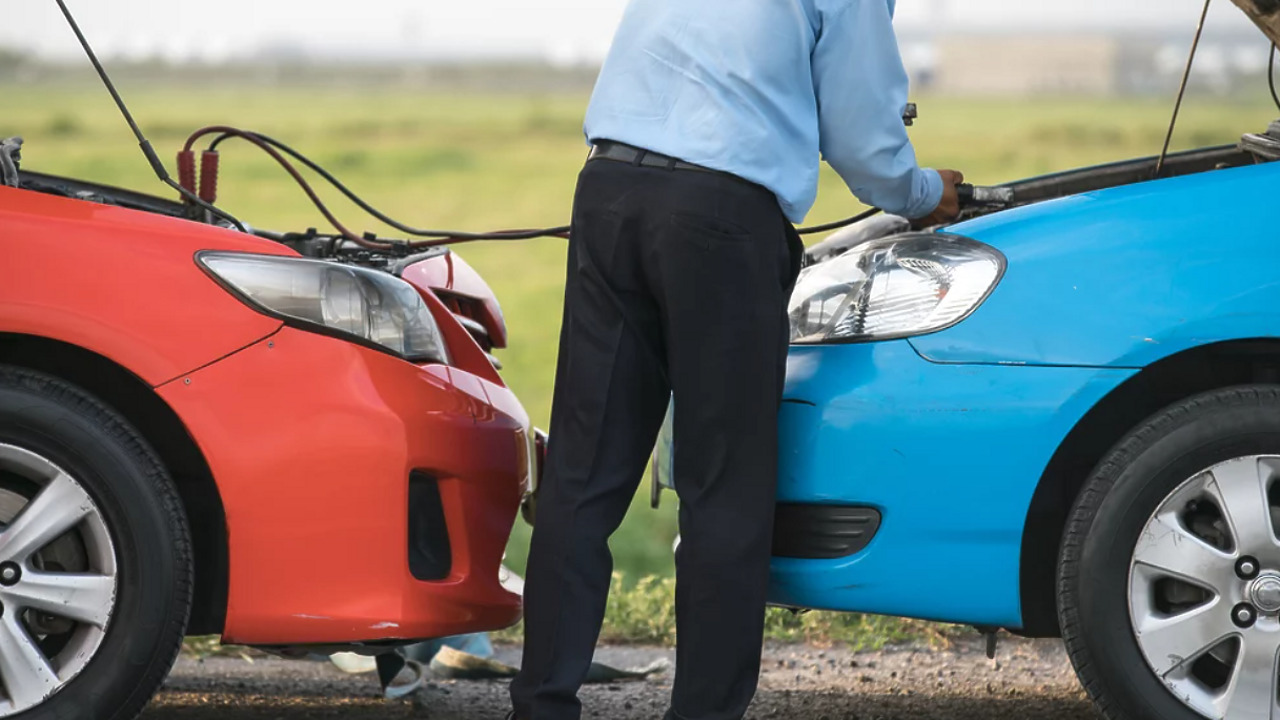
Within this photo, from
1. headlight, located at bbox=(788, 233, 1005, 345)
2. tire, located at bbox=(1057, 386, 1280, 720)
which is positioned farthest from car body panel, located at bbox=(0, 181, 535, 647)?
tire, located at bbox=(1057, 386, 1280, 720)

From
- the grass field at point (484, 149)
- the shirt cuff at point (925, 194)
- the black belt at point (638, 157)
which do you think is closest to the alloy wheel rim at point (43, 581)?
the black belt at point (638, 157)

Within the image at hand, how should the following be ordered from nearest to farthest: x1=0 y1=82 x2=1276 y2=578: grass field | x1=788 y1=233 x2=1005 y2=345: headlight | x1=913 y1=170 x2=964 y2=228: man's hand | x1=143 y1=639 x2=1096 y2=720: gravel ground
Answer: x1=788 y1=233 x2=1005 y2=345: headlight, x1=913 y1=170 x2=964 y2=228: man's hand, x1=143 y1=639 x2=1096 y2=720: gravel ground, x1=0 y1=82 x2=1276 y2=578: grass field

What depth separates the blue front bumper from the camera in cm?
238

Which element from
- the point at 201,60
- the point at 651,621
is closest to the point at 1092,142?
the point at 651,621

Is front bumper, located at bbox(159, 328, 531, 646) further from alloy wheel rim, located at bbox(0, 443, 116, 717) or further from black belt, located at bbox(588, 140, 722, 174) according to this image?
black belt, located at bbox(588, 140, 722, 174)

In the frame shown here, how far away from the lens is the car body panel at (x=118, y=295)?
2.38 m

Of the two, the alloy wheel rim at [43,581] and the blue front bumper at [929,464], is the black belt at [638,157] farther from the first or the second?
the alloy wheel rim at [43,581]

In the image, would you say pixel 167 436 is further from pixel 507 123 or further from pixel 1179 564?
pixel 507 123

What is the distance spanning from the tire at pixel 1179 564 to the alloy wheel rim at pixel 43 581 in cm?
164

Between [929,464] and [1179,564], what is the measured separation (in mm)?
443

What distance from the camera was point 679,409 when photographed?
2414mm

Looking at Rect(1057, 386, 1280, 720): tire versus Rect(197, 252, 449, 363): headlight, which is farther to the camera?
Rect(197, 252, 449, 363): headlight

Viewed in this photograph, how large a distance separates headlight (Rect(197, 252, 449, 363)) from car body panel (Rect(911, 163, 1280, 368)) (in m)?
0.92

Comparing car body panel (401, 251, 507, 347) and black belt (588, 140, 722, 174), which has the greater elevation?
black belt (588, 140, 722, 174)
